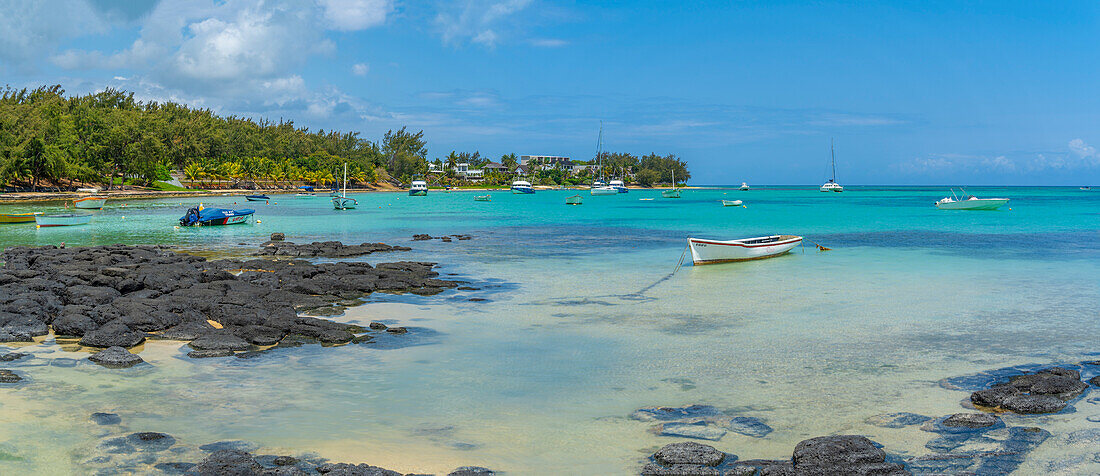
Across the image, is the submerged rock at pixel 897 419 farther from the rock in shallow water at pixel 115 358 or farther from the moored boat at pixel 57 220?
the moored boat at pixel 57 220

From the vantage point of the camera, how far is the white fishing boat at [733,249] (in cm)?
2661

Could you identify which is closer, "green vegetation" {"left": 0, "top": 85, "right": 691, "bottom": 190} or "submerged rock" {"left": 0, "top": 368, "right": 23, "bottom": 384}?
"submerged rock" {"left": 0, "top": 368, "right": 23, "bottom": 384}

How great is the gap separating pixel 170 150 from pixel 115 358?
355 ft

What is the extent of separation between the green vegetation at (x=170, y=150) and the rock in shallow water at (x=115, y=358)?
71.2 meters

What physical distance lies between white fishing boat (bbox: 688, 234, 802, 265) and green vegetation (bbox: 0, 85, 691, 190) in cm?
6804

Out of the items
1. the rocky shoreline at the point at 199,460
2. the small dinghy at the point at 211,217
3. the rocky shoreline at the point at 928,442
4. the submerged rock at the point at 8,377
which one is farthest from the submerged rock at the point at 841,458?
the small dinghy at the point at 211,217

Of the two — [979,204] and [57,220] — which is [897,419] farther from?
[979,204]

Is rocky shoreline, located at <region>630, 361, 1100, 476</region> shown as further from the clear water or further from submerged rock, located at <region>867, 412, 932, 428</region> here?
the clear water

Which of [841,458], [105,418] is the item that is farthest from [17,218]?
[841,458]

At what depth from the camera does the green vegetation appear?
78.8m

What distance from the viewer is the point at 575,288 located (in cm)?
2098

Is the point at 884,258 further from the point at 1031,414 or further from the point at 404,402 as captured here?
the point at 404,402

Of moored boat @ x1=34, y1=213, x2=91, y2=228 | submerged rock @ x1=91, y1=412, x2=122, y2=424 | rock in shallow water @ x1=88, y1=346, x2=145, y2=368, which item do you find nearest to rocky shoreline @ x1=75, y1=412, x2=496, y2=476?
submerged rock @ x1=91, y1=412, x2=122, y2=424

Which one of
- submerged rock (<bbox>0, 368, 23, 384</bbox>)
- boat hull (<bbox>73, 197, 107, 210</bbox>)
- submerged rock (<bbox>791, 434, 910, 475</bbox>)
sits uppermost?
boat hull (<bbox>73, 197, 107, 210</bbox>)
